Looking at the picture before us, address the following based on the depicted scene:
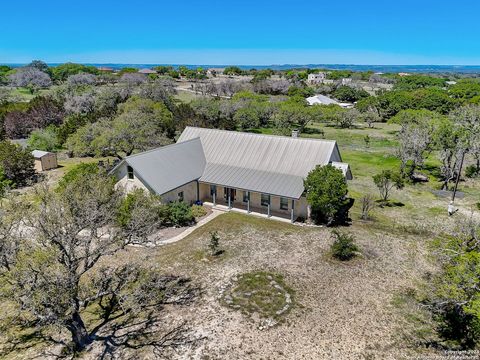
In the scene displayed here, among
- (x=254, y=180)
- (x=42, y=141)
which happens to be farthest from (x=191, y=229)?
(x=42, y=141)

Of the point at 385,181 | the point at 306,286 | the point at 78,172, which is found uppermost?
the point at 78,172

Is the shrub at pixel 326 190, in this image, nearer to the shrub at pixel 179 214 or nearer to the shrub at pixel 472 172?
the shrub at pixel 179 214

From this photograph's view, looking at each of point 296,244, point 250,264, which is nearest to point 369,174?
point 296,244

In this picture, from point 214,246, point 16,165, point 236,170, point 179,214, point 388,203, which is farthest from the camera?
point 16,165

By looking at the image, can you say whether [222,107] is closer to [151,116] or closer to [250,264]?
[151,116]

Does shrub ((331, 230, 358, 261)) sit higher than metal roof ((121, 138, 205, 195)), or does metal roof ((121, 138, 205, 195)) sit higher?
metal roof ((121, 138, 205, 195))

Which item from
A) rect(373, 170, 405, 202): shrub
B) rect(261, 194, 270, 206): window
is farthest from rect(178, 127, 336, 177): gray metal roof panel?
rect(373, 170, 405, 202): shrub

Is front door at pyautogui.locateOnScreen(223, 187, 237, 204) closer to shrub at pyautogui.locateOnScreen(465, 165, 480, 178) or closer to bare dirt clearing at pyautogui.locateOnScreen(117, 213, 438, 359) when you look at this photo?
bare dirt clearing at pyautogui.locateOnScreen(117, 213, 438, 359)

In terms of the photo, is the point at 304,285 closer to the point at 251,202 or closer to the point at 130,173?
the point at 251,202
